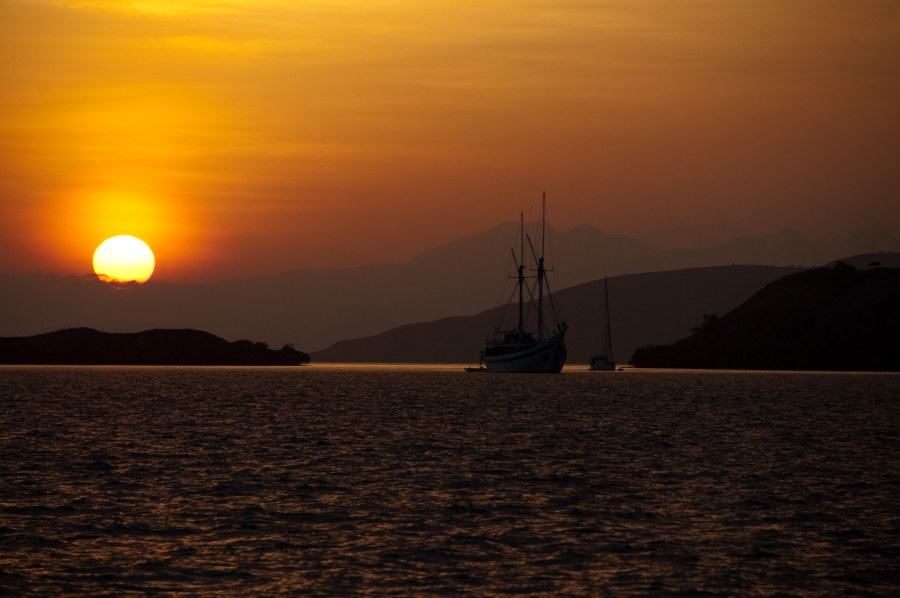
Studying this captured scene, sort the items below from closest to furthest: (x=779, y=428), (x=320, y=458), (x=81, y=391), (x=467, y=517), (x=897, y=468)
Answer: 1. (x=467, y=517)
2. (x=897, y=468)
3. (x=320, y=458)
4. (x=779, y=428)
5. (x=81, y=391)

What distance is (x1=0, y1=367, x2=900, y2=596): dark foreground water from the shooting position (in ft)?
85.2

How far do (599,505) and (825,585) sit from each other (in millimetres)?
12245

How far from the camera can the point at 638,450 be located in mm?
56062

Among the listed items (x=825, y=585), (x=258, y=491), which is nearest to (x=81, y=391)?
(x=258, y=491)

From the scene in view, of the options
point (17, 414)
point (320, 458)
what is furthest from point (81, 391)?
point (320, 458)

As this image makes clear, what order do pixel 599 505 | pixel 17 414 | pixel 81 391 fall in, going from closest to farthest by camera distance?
pixel 599 505, pixel 17 414, pixel 81 391

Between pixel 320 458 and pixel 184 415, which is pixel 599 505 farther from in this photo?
pixel 184 415

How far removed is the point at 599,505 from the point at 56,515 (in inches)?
730

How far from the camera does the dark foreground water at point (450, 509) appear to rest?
2597 centimetres

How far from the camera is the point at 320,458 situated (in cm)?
5159

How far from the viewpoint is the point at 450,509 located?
35.9m

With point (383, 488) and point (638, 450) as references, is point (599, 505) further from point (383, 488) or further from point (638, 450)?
point (638, 450)

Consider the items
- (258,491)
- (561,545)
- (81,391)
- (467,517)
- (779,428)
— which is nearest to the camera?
(561,545)

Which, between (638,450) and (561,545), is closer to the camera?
(561,545)
